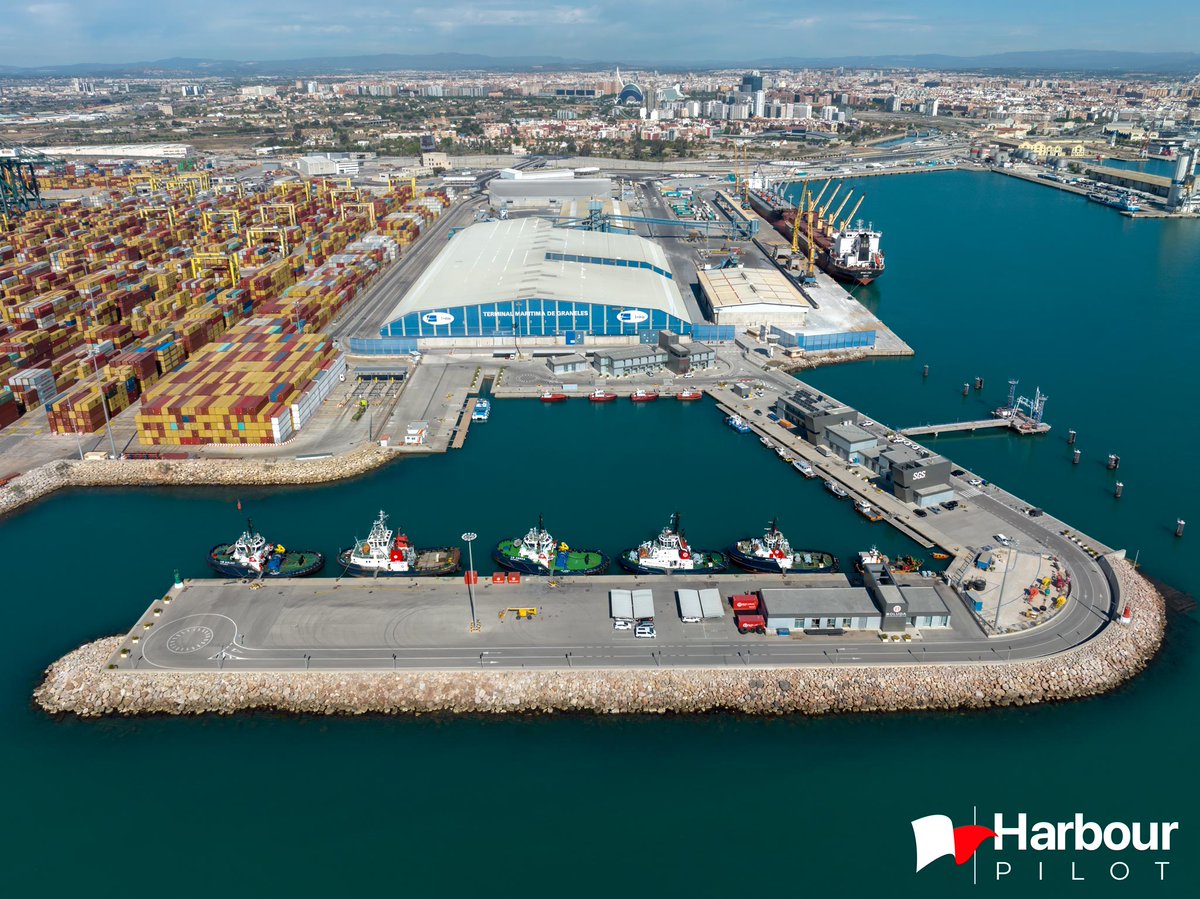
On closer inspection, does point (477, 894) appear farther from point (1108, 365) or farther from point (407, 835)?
point (1108, 365)

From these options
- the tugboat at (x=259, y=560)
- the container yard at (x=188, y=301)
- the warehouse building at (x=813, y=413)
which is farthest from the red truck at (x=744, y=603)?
the container yard at (x=188, y=301)

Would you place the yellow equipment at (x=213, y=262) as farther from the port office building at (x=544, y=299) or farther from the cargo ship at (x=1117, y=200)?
the cargo ship at (x=1117, y=200)

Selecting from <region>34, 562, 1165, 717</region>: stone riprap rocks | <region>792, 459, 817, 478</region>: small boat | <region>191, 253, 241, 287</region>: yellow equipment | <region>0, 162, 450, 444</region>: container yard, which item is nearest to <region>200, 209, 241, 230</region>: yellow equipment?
<region>0, 162, 450, 444</region>: container yard

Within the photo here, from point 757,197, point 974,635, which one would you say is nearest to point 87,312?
point 974,635

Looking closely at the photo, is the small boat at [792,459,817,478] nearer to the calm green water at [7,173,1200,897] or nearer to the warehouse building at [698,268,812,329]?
the calm green water at [7,173,1200,897]

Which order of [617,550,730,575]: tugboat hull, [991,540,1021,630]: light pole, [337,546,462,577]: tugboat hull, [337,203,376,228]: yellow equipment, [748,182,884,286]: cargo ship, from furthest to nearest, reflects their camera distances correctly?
[337,203,376,228]: yellow equipment
[748,182,884,286]: cargo ship
[617,550,730,575]: tugboat hull
[337,546,462,577]: tugboat hull
[991,540,1021,630]: light pole
